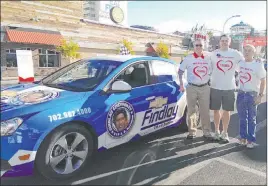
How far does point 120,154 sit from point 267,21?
381 cm

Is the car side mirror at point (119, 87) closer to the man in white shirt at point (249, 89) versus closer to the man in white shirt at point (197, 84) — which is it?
the man in white shirt at point (197, 84)

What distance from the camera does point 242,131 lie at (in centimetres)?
433

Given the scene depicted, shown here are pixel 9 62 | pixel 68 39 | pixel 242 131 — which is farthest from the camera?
pixel 68 39

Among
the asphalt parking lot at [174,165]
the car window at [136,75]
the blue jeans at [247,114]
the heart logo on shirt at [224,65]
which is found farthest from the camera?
the heart logo on shirt at [224,65]

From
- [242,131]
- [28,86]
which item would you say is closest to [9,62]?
[28,86]

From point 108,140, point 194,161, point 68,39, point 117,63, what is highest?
point 68,39

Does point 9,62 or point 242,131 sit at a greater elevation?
point 9,62

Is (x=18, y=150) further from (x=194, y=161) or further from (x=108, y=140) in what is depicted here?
(x=194, y=161)

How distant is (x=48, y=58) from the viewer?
75.8 ft

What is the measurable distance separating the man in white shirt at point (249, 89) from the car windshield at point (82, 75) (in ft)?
6.68

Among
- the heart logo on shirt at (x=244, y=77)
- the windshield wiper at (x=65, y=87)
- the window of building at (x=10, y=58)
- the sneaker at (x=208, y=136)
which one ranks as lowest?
the sneaker at (x=208, y=136)

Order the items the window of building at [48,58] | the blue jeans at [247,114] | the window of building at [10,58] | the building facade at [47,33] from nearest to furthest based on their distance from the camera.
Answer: the blue jeans at [247,114]
the building facade at [47,33]
the window of building at [10,58]
the window of building at [48,58]

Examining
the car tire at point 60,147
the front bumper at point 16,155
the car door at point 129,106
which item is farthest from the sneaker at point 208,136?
the front bumper at point 16,155

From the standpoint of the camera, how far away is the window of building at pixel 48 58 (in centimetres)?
2255
